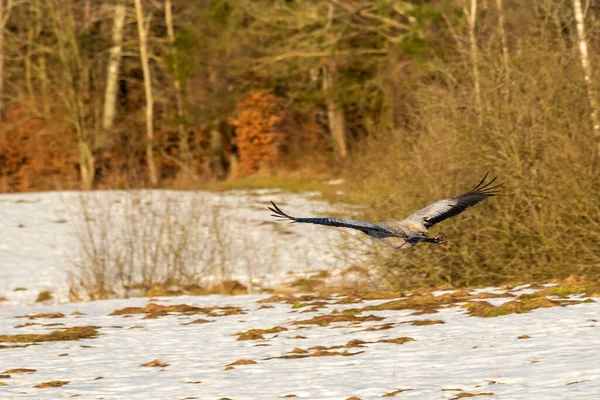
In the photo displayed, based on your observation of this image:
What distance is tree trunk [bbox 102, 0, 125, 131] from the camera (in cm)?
3769

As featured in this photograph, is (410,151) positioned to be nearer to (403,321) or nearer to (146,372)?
(403,321)

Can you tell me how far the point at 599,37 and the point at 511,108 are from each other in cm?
285

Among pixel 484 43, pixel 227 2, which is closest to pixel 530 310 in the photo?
pixel 484 43

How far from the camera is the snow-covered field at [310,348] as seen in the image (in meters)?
8.59

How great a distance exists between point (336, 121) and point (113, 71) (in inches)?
324

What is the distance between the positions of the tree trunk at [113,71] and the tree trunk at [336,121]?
7358mm

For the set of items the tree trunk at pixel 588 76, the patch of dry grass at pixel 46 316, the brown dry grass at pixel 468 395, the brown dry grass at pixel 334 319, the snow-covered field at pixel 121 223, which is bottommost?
the brown dry grass at pixel 468 395

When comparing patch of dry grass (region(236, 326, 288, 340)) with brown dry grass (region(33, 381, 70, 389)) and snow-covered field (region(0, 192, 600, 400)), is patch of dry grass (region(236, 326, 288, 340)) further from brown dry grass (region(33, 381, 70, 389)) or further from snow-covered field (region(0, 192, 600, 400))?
brown dry grass (region(33, 381, 70, 389))

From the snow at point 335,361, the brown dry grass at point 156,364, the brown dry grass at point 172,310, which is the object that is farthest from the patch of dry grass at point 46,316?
the brown dry grass at point 156,364

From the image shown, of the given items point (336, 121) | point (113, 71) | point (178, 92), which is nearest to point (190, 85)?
point (178, 92)

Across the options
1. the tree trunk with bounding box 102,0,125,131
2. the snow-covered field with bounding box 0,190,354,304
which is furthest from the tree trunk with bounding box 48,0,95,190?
the snow-covered field with bounding box 0,190,354,304

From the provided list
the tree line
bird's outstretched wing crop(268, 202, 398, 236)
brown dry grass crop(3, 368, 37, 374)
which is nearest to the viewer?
bird's outstretched wing crop(268, 202, 398, 236)

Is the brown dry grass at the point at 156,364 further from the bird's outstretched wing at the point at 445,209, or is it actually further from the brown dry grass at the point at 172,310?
the brown dry grass at the point at 172,310

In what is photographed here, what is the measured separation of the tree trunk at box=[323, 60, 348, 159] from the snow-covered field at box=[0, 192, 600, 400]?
22.2m
